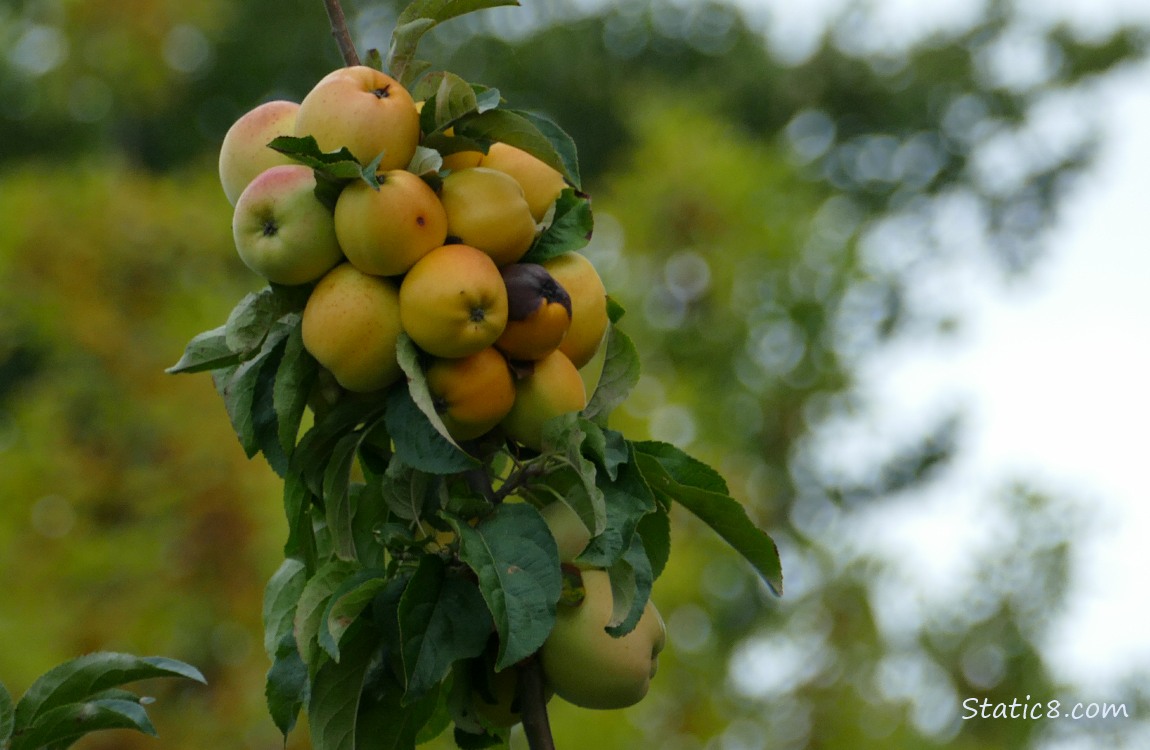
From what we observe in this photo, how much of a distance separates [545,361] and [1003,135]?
10970mm

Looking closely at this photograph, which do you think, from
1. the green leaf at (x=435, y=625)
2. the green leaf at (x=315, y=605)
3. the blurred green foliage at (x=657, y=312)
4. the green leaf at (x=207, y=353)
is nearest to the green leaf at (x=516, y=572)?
the green leaf at (x=435, y=625)

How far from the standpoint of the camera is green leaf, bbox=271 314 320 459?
92cm

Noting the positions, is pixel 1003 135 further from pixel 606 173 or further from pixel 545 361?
pixel 545 361

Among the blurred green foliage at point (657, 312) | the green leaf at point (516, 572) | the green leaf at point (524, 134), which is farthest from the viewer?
the blurred green foliage at point (657, 312)

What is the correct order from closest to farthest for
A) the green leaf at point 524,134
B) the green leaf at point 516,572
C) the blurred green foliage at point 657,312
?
the green leaf at point 516,572, the green leaf at point 524,134, the blurred green foliage at point 657,312

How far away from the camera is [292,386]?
3.06ft

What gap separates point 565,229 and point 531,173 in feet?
0.19

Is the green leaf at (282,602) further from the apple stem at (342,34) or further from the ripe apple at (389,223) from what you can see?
the apple stem at (342,34)

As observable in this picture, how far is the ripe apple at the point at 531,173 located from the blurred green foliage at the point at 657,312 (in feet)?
11.2

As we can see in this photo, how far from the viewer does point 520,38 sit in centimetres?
1059

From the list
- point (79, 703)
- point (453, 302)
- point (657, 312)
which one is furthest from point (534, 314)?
point (657, 312)

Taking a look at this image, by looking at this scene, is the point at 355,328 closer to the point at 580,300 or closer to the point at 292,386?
the point at 292,386

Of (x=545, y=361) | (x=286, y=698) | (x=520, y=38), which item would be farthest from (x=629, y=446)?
(x=520, y=38)

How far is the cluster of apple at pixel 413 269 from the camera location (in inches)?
35.2
